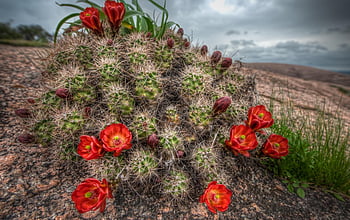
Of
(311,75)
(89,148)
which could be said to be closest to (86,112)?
(89,148)

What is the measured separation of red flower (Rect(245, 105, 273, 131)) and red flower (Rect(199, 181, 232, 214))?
0.63 meters

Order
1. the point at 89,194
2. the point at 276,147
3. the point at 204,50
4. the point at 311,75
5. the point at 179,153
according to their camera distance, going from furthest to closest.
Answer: the point at 311,75, the point at 204,50, the point at 276,147, the point at 179,153, the point at 89,194

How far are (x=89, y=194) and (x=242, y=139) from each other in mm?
1253

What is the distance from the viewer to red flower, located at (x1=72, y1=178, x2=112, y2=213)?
124cm

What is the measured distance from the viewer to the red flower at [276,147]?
1746 mm

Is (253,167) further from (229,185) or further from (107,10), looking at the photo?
(107,10)

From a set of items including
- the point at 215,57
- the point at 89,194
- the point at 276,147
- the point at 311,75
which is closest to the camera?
the point at 89,194

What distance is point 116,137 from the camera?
54.2 inches

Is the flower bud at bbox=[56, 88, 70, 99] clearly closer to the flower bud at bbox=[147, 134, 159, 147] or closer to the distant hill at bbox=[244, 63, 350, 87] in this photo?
the flower bud at bbox=[147, 134, 159, 147]

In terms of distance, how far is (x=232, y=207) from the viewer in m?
1.61

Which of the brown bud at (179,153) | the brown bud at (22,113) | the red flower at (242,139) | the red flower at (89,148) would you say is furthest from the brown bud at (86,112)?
the red flower at (242,139)

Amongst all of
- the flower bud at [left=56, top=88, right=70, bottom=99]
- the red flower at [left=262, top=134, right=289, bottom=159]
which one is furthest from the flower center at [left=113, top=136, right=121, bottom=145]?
the red flower at [left=262, top=134, right=289, bottom=159]

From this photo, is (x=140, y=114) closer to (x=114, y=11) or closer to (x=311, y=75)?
(x=114, y=11)

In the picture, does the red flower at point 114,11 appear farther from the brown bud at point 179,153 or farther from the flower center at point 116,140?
the brown bud at point 179,153
